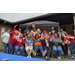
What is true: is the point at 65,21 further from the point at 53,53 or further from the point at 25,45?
the point at 25,45

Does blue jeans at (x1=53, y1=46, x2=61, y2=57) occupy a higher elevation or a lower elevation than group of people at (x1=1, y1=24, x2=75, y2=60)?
lower

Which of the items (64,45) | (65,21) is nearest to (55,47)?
(64,45)

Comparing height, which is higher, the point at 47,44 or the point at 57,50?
the point at 47,44

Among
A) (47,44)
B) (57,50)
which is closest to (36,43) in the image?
(47,44)

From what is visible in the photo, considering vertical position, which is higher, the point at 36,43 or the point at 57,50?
the point at 36,43

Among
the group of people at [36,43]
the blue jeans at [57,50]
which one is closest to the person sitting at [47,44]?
the group of people at [36,43]

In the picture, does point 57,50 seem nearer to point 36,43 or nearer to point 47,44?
point 47,44

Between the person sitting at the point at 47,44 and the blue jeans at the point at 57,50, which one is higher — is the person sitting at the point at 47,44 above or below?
above

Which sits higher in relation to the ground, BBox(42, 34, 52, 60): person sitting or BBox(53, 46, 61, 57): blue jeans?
BBox(42, 34, 52, 60): person sitting

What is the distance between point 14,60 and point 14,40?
184cm

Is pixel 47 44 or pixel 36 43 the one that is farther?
pixel 36 43

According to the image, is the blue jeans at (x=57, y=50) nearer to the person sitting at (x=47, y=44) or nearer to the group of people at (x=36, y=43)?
the group of people at (x=36, y=43)

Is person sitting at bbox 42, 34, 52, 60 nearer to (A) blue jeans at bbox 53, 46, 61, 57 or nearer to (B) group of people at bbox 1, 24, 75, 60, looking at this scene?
(B) group of people at bbox 1, 24, 75, 60

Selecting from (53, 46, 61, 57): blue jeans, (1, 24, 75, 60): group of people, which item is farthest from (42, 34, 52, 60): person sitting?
(53, 46, 61, 57): blue jeans
